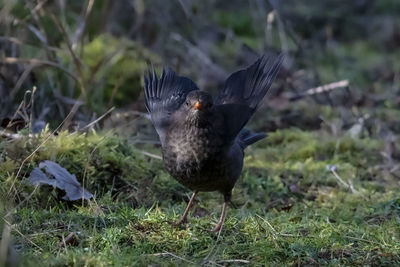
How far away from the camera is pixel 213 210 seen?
4.81m

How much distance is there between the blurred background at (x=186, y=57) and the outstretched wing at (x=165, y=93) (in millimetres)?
446

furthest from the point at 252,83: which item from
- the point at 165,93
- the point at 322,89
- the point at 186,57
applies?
the point at 186,57

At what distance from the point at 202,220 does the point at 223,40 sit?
8331mm

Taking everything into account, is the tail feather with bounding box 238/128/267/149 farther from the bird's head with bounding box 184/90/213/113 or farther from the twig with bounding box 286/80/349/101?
the twig with bounding box 286/80/349/101

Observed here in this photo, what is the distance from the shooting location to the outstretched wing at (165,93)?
14.7ft

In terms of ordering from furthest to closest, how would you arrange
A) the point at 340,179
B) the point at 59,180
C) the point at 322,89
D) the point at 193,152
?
1. the point at 322,89
2. the point at 340,179
3. the point at 59,180
4. the point at 193,152

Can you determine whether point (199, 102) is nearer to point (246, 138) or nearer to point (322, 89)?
point (246, 138)

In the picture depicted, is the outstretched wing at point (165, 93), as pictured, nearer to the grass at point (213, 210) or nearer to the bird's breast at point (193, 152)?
the bird's breast at point (193, 152)

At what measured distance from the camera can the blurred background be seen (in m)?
6.54

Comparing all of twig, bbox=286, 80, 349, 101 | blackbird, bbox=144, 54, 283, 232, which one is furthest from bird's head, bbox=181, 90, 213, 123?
twig, bbox=286, 80, 349, 101

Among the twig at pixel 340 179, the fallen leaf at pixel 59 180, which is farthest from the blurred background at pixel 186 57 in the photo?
the twig at pixel 340 179

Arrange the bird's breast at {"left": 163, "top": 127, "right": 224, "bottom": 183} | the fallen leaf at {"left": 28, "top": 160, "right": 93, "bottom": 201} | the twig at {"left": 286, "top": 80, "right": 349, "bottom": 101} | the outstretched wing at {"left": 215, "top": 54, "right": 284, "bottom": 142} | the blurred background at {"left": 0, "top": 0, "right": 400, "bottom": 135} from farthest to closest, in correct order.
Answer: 1. the twig at {"left": 286, "top": 80, "right": 349, "bottom": 101}
2. the blurred background at {"left": 0, "top": 0, "right": 400, "bottom": 135}
3. the outstretched wing at {"left": 215, "top": 54, "right": 284, "bottom": 142}
4. the fallen leaf at {"left": 28, "top": 160, "right": 93, "bottom": 201}
5. the bird's breast at {"left": 163, "top": 127, "right": 224, "bottom": 183}

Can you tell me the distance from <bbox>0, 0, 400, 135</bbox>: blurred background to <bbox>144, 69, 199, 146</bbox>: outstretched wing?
45cm

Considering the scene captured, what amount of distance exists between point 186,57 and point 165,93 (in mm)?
4624
